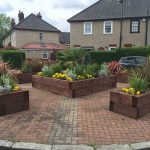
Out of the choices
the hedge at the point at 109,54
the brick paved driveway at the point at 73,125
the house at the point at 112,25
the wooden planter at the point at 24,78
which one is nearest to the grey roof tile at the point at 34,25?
the house at the point at 112,25

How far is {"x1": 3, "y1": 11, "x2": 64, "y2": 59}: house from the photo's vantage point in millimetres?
40688

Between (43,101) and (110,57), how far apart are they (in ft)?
58.1

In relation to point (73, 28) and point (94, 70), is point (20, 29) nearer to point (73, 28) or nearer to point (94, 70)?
point (73, 28)

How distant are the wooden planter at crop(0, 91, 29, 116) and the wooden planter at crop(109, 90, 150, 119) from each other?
7.63 feet

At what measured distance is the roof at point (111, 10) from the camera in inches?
1236

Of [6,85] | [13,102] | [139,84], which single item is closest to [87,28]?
[139,84]

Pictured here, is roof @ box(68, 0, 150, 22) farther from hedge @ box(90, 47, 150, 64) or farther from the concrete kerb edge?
the concrete kerb edge

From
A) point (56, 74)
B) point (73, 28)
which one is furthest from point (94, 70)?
point (73, 28)

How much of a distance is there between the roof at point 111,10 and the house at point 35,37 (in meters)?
9.50

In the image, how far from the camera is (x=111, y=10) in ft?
108

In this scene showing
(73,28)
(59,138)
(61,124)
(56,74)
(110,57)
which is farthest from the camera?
(73,28)

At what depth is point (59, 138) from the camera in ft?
16.4

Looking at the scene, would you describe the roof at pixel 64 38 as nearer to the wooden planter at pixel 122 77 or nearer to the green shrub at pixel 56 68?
the wooden planter at pixel 122 77

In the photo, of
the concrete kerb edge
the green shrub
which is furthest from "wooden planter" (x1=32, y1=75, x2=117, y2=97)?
the concrete kerb edge
